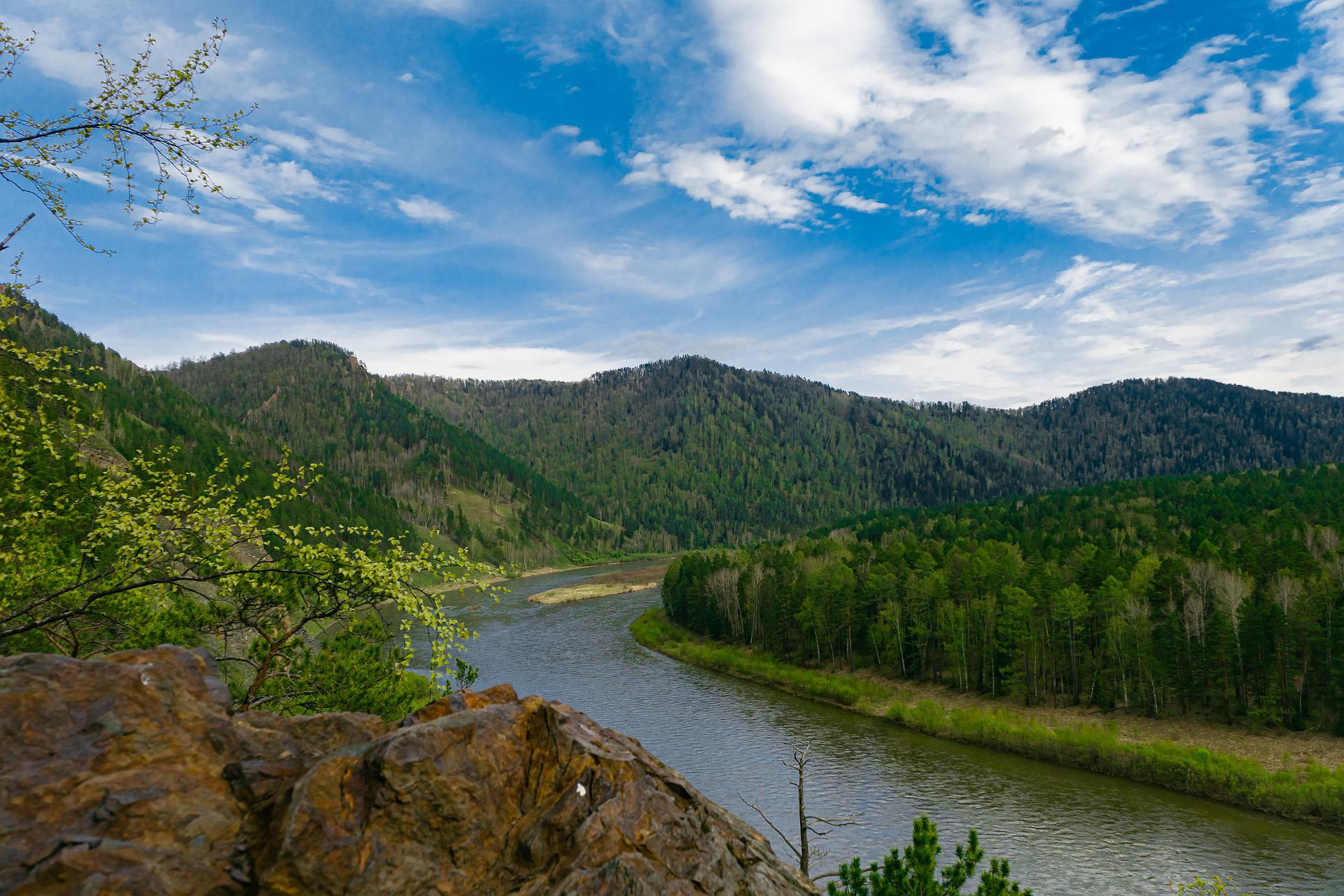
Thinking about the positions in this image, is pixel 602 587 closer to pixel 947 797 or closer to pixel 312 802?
pixel 947 797

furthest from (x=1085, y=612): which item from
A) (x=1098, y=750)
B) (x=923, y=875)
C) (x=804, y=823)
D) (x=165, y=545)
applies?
(x=165, y=545)

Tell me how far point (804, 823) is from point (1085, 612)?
56970mm

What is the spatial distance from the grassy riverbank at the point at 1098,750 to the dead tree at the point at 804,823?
1393cm

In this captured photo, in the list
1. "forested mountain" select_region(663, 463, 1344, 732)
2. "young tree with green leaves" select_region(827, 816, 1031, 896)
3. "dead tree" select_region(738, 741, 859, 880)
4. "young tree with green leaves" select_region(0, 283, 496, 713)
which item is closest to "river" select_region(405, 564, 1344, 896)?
"dead tree" select_region(738, 741, 859, 880)

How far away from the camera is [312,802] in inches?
276

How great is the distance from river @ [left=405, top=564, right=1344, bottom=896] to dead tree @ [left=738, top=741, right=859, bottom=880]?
0.77 meters

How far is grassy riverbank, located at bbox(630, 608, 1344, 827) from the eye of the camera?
141 ft

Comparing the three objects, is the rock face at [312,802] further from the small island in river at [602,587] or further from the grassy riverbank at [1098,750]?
the small island in river at [602,587]

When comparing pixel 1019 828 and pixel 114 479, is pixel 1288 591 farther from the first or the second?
pixel 114 479

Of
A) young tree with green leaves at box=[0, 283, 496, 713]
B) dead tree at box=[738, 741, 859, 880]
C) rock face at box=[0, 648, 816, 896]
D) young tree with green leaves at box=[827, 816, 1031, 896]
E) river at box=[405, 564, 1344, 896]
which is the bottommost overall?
river at box=[405, 564, 1344, 896]

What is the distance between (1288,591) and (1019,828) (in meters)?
39.5

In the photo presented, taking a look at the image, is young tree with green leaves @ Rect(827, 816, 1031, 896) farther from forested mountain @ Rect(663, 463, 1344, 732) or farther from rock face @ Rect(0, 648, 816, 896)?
forested mountain @ Rect(663, 463, 1344, 732)

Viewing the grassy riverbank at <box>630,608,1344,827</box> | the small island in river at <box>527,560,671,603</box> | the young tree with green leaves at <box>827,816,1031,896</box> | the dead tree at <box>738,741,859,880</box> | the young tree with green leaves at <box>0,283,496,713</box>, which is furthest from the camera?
the small island in river at <box>527,560,671,603</box>

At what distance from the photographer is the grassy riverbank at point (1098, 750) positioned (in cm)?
4288
